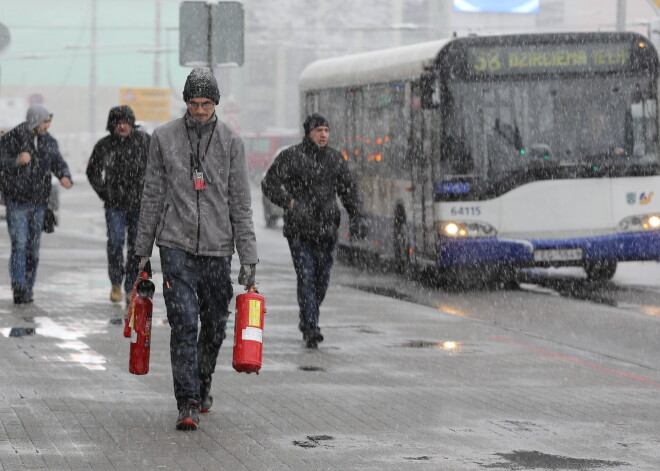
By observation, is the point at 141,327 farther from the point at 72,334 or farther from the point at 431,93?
the point at 431,93

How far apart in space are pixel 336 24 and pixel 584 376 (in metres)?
78.1

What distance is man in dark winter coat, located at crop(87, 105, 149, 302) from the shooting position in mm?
13695

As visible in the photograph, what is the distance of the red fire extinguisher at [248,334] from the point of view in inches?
316

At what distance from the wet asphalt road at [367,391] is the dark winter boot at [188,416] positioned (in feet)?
Result: 0.25

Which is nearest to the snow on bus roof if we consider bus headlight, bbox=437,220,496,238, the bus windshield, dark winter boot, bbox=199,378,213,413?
the bus windshield

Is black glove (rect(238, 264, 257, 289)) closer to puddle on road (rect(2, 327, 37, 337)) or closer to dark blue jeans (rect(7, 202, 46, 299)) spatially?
puddle on road (rect(2, 327, 37, 337))

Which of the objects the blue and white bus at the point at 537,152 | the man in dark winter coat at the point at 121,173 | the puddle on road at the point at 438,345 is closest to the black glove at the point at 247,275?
the puddle on road at the point at 438,345

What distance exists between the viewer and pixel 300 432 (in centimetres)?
803

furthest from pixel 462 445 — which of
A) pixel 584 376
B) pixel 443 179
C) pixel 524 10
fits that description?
pixel 524 10

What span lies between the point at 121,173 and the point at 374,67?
6.96 m

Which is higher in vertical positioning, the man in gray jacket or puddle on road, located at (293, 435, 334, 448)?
the man in gray jacket

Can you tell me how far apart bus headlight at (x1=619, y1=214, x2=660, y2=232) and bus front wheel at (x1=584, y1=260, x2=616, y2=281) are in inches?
29.5

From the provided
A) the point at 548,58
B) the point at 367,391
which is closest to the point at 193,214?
the point at 367,391

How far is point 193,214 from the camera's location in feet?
26.5
